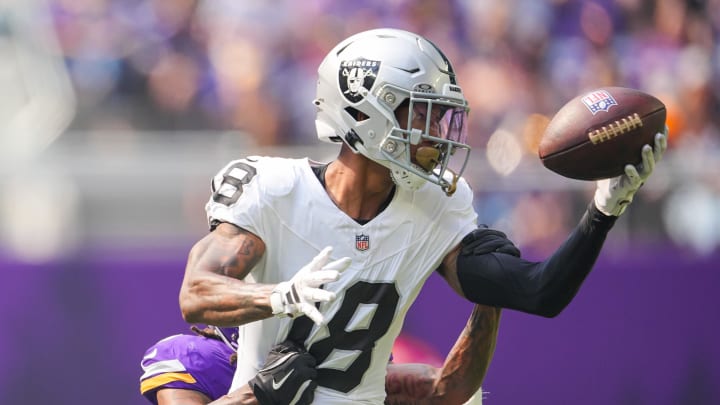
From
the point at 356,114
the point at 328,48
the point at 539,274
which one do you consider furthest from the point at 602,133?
the point at 328,48

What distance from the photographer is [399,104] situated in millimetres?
3865

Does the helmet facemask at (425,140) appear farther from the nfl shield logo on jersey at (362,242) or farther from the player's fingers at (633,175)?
the player's fingers at (633,175)

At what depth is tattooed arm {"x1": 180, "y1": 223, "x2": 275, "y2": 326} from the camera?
350cm

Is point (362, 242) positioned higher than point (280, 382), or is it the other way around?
point (362, 242)

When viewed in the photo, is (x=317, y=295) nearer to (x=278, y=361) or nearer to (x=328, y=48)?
(x=278, y=361)

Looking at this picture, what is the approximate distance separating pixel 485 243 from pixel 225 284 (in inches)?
36.7

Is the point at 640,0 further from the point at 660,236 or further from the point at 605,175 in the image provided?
the point at 605,175

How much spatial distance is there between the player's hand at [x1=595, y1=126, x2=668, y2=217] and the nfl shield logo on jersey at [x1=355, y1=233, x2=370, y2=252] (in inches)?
30.3

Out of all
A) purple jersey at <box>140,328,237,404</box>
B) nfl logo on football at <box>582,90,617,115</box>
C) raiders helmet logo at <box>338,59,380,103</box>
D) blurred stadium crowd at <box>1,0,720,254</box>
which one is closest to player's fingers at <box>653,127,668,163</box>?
nfl logo on football at <box>582,90,617,115</box>

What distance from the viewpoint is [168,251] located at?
629 centimetres

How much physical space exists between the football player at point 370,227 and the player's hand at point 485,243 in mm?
13


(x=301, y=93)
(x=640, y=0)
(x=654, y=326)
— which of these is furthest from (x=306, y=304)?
(x=640, y=0)

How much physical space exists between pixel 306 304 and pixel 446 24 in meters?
5.24

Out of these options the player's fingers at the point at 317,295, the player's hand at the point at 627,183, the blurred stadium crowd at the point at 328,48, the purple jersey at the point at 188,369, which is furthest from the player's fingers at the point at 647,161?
the blurred stadium crowd at the point at 328,48
